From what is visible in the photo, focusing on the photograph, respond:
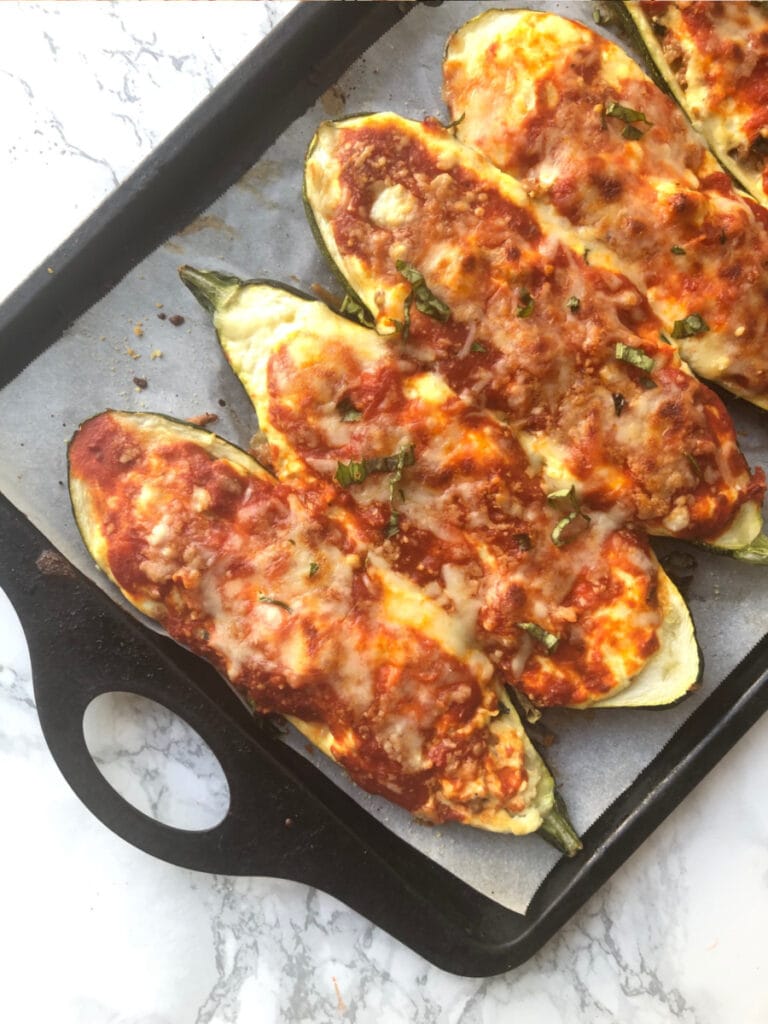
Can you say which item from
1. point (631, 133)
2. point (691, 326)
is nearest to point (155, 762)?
point (691, 326)

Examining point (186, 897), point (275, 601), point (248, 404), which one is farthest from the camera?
point (186, 897)

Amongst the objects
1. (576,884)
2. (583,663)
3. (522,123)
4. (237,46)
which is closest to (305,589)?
(583,663)

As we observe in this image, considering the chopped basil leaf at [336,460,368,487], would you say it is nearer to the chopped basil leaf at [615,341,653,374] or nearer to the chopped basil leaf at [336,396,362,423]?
the chopped basil leaf at [336,396,362,423]

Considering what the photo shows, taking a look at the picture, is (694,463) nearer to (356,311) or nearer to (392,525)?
(392,525)

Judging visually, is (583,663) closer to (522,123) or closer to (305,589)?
(305,589)

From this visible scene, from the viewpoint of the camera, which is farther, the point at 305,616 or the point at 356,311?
the point at 356,311

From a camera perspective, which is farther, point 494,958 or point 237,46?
point 237,46

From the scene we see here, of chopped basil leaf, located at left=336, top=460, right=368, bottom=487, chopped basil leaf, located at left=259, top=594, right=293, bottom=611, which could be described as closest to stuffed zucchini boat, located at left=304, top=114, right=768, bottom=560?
chopped basil leaf, located at left=336, top=460, right=368, bottom=487
